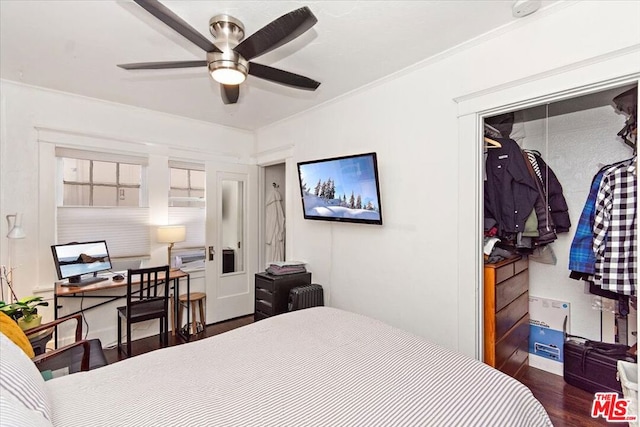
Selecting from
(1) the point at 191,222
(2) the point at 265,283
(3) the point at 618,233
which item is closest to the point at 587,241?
(3) the point at 618,233

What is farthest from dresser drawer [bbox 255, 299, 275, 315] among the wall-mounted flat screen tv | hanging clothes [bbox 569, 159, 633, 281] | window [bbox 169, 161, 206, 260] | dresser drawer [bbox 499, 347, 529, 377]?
hanging clothes [bbox 569, 159, 633, 281]

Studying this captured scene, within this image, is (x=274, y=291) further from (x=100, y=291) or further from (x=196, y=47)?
(x=196, y=47)

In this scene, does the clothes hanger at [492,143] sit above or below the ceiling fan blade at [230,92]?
below

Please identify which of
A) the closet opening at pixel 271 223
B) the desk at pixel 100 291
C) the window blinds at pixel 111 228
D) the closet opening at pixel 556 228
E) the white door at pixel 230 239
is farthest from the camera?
the closet opening at pixel 271 223

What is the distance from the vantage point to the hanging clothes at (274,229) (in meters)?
4.41

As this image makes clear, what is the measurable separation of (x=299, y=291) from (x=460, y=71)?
2331 mm

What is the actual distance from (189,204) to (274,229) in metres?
1.20

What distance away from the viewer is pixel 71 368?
1.91m

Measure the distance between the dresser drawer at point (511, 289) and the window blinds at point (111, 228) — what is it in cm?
349

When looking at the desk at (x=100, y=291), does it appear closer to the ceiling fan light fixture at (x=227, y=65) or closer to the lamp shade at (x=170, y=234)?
the lamp shade at (x=170, y=234)

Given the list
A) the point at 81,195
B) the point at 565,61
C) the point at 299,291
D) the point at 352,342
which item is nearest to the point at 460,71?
the point at 565,61

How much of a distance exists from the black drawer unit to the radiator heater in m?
0.08

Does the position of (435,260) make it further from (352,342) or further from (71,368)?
(71,368)

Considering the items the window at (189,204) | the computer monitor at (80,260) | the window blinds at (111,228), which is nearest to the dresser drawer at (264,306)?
the window at (189,204)
